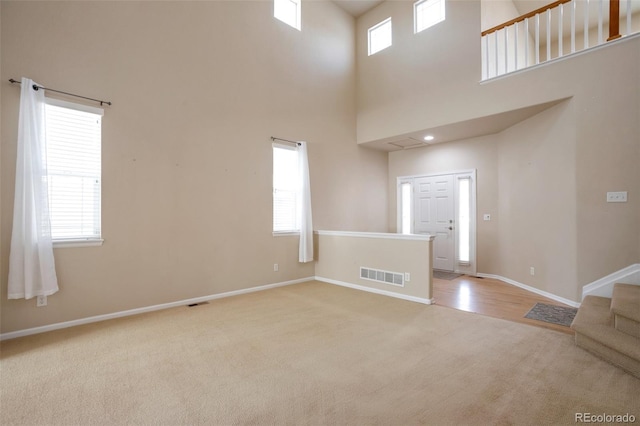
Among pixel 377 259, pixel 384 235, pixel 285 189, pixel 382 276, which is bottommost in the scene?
pixel 382 276

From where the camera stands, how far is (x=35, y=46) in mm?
3096

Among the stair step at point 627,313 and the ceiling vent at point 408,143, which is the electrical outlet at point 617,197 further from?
the ceiling vent at point 408,143

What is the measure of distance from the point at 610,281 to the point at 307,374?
12.7 ft

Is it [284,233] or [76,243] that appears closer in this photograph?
[76,243]

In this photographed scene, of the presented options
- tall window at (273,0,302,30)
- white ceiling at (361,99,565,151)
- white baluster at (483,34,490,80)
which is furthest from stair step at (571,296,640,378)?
tall window at (273,0,302,30)

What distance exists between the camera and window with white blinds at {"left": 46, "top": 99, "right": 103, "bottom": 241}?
321cm

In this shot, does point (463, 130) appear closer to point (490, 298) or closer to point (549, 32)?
point (549, 32)

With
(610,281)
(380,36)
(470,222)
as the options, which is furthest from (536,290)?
(380,36)

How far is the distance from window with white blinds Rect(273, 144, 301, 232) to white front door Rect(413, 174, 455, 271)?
3050 millimetres

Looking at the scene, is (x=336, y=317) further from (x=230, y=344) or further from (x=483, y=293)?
(x=483, y=293)

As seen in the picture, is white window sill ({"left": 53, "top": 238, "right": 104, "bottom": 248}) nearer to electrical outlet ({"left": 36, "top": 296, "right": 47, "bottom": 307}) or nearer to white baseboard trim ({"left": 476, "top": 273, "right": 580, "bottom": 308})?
electrical outlet ({"left": 36, "top": 296, "right": 47, "bottom": 307})

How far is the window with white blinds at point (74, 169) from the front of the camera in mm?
3205

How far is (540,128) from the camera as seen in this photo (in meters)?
4.53

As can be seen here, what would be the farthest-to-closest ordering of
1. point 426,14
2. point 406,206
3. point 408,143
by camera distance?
1. point 406,206
2. point 408,143
3. point 426,14
